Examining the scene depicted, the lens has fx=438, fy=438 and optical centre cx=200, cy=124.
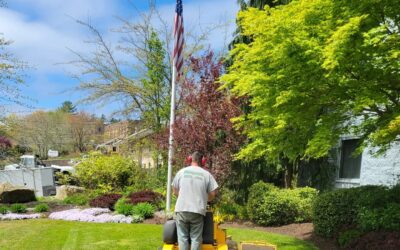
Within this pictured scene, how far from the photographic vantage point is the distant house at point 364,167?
12.1m

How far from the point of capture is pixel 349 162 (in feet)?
47.3

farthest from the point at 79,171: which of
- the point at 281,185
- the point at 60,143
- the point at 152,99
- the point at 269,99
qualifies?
the point at 60,143

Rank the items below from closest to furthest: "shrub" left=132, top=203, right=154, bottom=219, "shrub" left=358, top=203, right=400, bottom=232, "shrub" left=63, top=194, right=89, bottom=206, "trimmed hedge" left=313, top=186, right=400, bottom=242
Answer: "shrub" left=358, top=203, right=400, bottom=232
"trimmed hedge" left=313, top=186, right=400, bottom=242
"shrub" left=132, top=203, right=154, bottom=219
"shrub" left=63, top=194, right=89, bottom=206

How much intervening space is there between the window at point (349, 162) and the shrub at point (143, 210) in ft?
21.1

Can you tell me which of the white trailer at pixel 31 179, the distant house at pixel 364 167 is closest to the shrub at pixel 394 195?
the distant house at pixel 364 167

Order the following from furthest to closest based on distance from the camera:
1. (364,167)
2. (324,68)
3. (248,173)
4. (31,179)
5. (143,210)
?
(31,179)
(248,173)
(143,210)
(364,167)
(324,68)

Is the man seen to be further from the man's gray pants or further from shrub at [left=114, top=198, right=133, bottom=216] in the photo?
shrub at [left=114, top=198, right=133, bottom=216]

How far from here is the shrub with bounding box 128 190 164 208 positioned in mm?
14469

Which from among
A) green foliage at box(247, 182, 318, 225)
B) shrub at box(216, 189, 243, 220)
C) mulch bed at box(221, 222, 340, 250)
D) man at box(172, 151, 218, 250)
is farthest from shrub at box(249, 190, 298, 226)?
man at box(172, 151, 218, 250)

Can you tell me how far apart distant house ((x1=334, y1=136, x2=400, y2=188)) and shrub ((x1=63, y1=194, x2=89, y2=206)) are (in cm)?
935

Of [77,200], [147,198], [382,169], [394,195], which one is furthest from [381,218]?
[77,200]

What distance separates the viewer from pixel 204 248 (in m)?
6.22

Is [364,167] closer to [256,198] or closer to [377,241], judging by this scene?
[256,198]

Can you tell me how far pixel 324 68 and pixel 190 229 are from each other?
2975 mm
